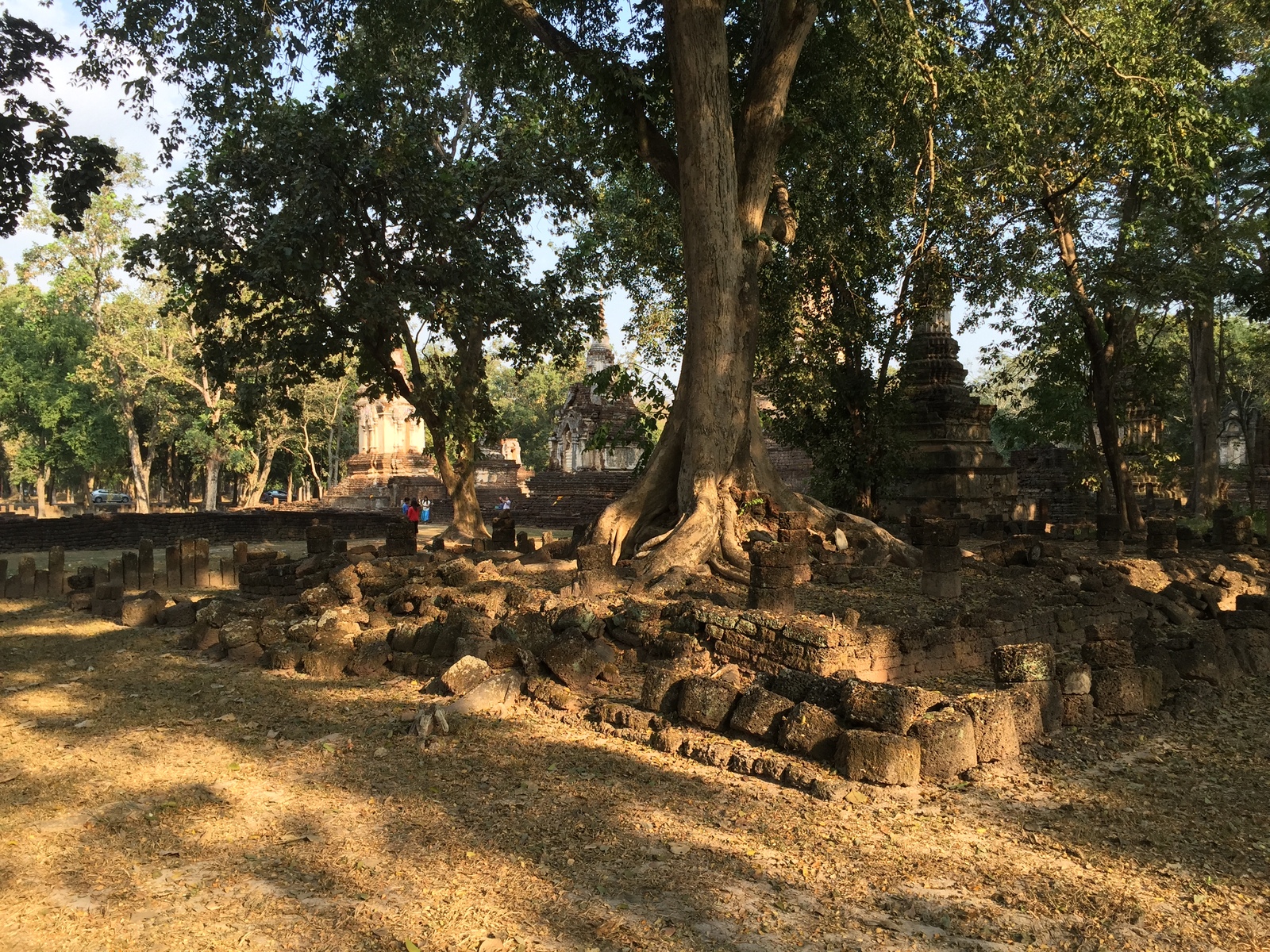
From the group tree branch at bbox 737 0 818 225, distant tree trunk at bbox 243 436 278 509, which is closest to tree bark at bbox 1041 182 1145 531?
tree branch at bbox 737 0 818 225

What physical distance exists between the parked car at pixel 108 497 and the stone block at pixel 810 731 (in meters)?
53.1

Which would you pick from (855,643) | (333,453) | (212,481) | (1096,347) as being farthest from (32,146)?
(333,453)

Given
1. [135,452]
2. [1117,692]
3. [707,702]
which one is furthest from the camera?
[135,452]

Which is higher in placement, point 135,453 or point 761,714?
point 135,453

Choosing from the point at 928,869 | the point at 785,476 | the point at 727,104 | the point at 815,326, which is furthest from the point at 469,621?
the point at 785,476

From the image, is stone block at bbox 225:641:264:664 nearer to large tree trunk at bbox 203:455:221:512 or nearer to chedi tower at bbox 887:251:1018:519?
chedi tower at bbox 887:251:1018:519

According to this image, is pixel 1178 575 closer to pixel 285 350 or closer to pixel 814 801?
pixel 814 801

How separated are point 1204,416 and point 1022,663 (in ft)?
69.0

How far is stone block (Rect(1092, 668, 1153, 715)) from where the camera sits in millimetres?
6137

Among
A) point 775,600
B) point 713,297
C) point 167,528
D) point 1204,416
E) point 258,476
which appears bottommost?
point 167,528

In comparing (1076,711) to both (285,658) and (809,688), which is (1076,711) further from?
(285,658)

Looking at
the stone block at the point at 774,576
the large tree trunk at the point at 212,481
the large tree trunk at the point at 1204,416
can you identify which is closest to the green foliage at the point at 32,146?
the stone block at the point at 774,576

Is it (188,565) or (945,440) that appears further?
(945,440)

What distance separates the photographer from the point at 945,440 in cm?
1756
